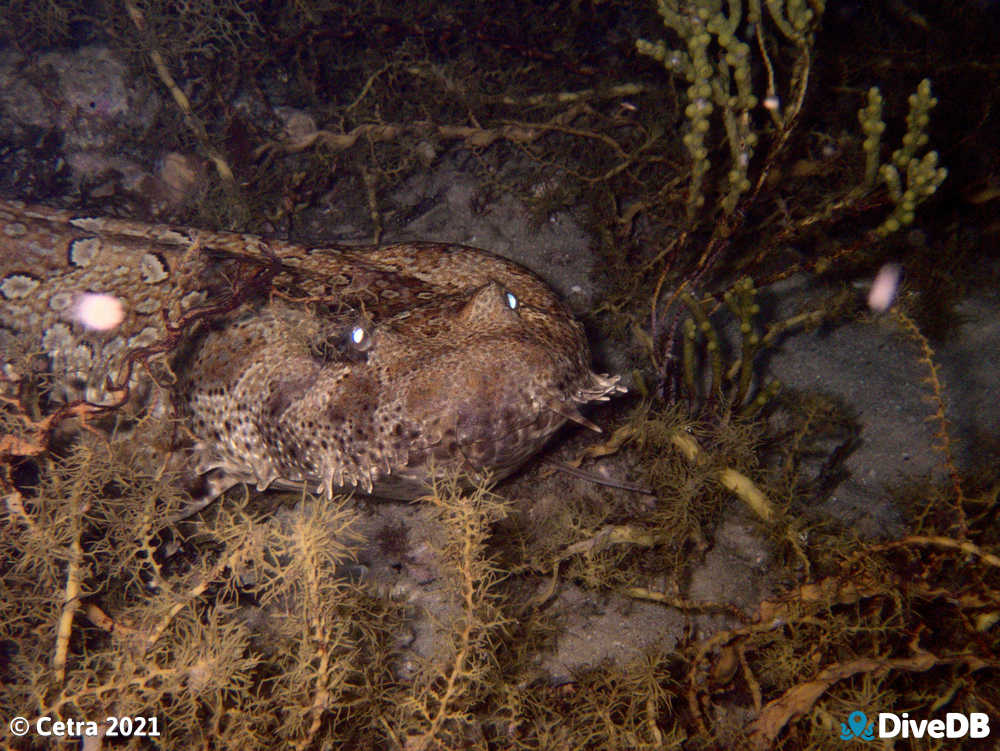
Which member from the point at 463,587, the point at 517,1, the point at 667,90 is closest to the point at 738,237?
the point at 667,90

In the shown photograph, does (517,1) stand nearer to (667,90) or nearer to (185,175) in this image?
(667,90)

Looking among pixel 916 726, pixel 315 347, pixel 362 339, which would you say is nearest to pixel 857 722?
pixel 916 726

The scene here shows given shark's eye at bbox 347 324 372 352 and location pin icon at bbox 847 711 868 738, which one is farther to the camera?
shark's eye at bbox 347 324 372 352

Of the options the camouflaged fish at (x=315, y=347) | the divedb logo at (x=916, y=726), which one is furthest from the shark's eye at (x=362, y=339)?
the divedb logo at (x=916, y=726)

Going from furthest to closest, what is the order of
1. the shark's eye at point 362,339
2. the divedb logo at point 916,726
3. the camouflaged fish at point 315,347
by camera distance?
the shark's eye at point 362,339 → the camouflaged fish at point 315,347 → the divedb logo at point 916,726

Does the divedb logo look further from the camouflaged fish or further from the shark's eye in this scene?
the shark's eye

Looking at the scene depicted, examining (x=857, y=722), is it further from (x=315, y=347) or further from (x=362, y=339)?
(x=315, y=347)

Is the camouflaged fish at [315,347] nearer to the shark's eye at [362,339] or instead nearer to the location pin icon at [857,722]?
the shark's eye at [362,339]

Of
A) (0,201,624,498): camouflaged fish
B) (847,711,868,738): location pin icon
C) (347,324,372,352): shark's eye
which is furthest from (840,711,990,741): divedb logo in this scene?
(347,324,372,352): shark's eye
